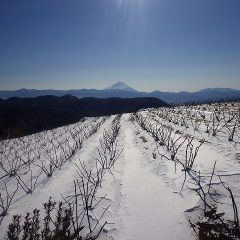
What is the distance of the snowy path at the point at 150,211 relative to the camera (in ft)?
9.49

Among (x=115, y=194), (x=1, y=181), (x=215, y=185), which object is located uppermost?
(x=215, y=185)

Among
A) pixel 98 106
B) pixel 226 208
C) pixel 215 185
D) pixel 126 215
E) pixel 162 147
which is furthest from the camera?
pixel 98 106

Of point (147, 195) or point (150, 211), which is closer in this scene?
point (150, 211)

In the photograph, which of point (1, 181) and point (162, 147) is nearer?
point (1, 181)

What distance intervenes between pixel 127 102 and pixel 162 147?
94.0 meters

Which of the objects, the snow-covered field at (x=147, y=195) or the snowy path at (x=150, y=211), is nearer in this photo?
the snowy path at (x=150, y=211)

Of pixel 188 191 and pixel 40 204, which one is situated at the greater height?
pixel 188 191

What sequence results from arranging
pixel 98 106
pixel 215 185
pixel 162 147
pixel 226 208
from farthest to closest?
1. pixel 98 106
2. pixel 162 147
3. pixel 215 185
4. pixel 226 208

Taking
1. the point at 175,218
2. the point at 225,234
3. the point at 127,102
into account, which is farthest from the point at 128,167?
the point at 127,102

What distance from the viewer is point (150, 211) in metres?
3.43

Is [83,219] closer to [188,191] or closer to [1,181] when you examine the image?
[188,191]

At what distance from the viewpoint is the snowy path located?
2.89 m

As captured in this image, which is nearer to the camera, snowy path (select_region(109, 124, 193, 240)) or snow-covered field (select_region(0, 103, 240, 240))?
snowy path (select_region(109, 124, 193, 240))

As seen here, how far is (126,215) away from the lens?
11.2ft
